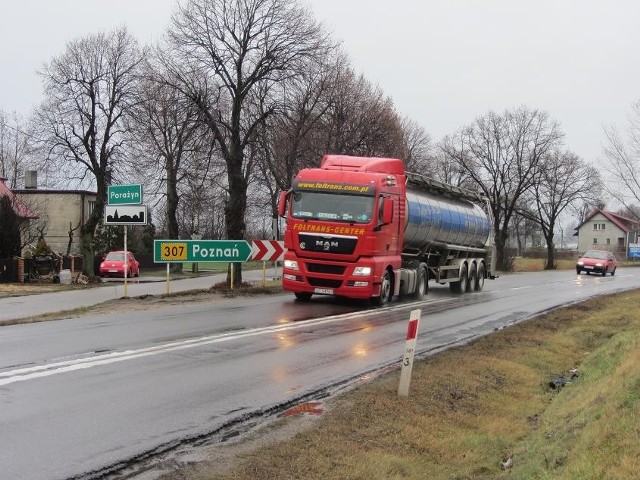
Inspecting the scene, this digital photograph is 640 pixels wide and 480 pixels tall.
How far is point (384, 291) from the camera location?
18188mm

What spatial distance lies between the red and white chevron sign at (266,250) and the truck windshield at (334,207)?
17.4ft

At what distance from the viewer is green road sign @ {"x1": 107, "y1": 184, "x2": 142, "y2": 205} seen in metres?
19.4

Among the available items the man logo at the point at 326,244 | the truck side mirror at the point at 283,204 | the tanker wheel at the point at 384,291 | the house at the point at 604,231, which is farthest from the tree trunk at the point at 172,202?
the house at the point at 604,231

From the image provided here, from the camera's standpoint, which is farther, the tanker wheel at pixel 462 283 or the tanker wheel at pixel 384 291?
the tanker wheel at pixel 462 283

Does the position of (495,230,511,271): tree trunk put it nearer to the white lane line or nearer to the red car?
the red car

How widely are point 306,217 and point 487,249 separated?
44.7 feet

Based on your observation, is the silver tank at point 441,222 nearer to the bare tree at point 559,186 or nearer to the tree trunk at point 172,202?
the tree trunk at point 172,202

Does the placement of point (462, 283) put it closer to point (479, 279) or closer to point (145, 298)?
point (479, 279)

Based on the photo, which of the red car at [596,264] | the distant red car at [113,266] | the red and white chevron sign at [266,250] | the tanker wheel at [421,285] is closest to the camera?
the tanker wheel at [421,285]

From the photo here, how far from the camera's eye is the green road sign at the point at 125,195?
19.4 meters

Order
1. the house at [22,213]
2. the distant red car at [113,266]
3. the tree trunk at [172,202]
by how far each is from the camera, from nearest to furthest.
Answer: the house at [22,213] < the distant red car at [113,266] < the tree trunk at [172,202]

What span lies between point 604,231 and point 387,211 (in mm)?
111065

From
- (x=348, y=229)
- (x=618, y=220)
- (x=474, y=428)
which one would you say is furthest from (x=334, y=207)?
(x=618, y=220)

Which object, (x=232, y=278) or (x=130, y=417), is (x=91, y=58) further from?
(x=130, y=417)
